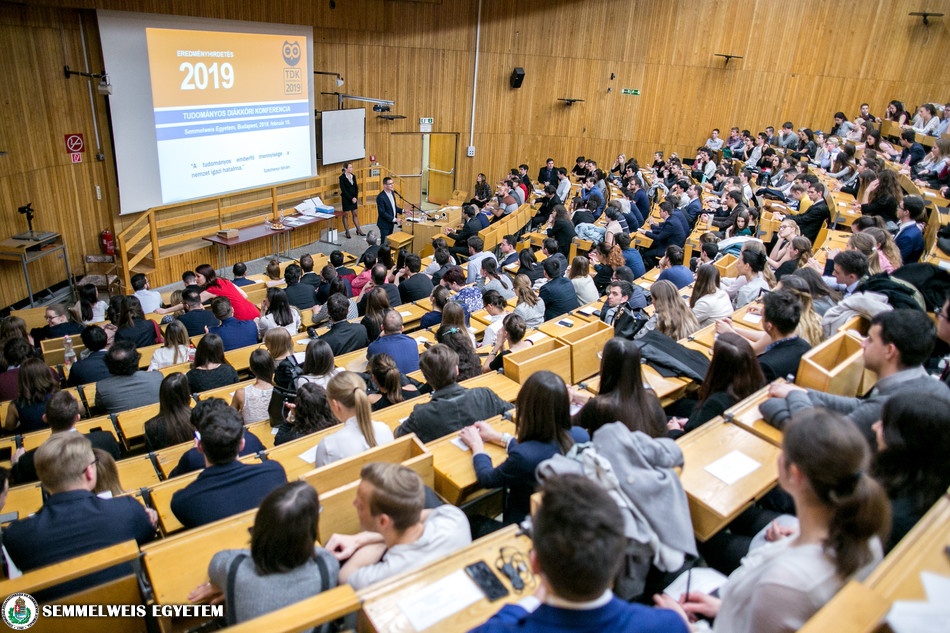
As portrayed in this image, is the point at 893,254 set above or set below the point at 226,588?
above

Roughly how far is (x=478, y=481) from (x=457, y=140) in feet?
42.2

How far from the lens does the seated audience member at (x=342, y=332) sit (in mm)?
5406

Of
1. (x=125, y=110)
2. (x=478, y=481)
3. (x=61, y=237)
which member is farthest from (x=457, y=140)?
(x=478, y=481)

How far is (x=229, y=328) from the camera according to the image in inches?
227

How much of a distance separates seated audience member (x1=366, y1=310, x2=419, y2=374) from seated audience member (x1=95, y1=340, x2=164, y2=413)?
1.60 meters

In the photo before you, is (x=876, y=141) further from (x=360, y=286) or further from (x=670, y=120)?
(x=360, y=286)

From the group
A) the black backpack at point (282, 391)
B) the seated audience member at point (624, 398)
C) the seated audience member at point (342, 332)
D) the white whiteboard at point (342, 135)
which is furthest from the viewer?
the white whiteboard at point (342, 135)

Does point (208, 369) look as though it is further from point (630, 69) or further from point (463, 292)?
point (630, 69)

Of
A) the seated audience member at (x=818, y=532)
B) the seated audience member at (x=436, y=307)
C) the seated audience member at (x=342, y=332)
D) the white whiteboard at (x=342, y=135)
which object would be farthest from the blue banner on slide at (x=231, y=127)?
the seated audience member at (x=818, y=532)

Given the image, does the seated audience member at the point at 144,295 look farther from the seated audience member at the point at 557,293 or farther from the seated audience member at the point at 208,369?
the seated audience member at the point at 557,293

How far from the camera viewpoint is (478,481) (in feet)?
9.70

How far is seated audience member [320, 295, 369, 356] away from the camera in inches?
213

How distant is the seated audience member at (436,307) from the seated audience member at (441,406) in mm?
2284

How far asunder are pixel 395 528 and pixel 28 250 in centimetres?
801
